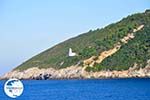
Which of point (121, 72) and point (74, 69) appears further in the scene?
point (74, 69)

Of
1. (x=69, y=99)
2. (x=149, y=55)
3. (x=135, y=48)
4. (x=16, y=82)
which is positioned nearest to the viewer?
(x=16, y=82)

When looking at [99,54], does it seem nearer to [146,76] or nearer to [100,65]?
[100,65]

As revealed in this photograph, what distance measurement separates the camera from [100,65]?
185000 millimetres

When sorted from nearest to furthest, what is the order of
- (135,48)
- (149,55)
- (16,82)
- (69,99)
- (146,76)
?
1. (16,82)
2. (69,99)
3. (146,76)
4. (149,55)
5. (135,48)

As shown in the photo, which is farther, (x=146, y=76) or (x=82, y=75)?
(x=82, y=75)

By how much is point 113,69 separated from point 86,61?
1569 centimetres

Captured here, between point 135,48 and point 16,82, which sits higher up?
point 135,48

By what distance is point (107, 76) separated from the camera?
18625 centimetres

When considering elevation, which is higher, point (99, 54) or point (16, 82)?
point (99, 54)

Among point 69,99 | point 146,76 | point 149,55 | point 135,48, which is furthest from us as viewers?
point 135,48

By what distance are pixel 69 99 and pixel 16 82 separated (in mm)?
42333

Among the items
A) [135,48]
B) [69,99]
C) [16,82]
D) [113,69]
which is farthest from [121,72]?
[16,82]

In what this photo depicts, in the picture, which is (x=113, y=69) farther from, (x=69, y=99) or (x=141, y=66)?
(x=69, y=99)

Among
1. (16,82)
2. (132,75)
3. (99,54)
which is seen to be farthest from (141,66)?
(16,82)
